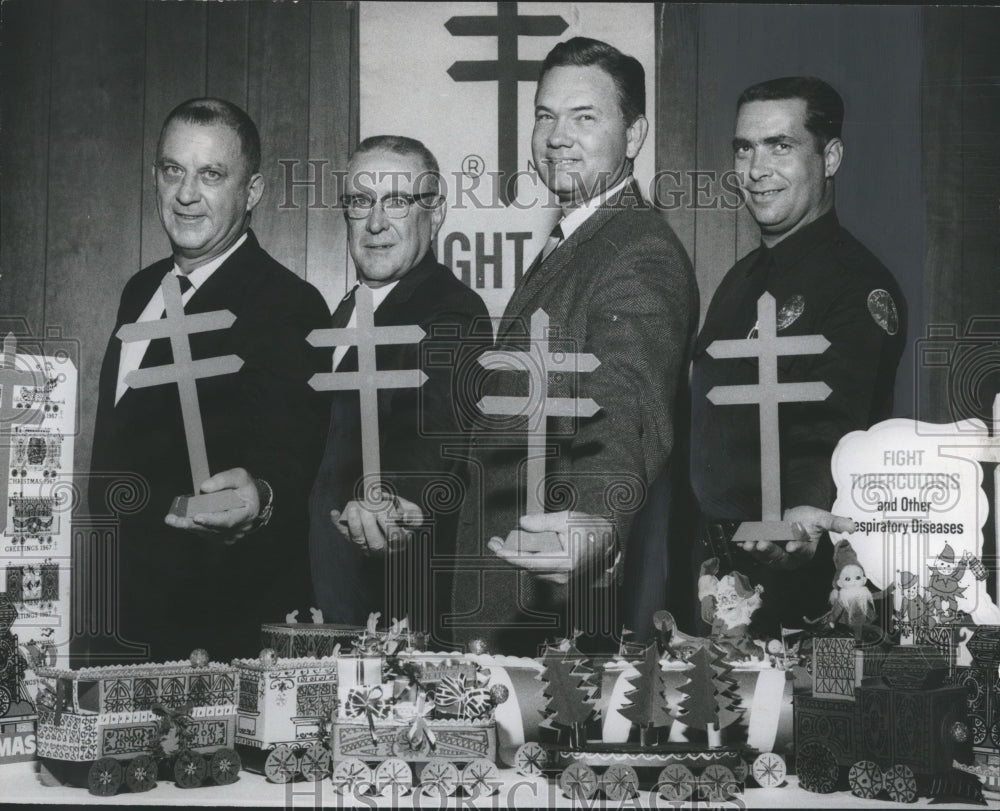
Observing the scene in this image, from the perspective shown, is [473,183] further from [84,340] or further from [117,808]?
[117,808]

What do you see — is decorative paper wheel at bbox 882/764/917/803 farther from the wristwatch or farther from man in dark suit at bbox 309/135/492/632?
the wristwatch

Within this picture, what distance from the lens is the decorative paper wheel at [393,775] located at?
4473 mm

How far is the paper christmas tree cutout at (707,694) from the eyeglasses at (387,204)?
2021 mm

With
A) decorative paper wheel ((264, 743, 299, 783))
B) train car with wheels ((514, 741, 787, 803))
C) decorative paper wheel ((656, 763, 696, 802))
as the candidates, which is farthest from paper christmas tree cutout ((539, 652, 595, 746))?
decorative paper wheel ((264, 743, 299, 783))

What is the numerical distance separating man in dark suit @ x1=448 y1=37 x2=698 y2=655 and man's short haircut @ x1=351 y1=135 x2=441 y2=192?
15.9 inches

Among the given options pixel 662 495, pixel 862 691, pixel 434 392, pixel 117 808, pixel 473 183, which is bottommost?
pixel 117 808

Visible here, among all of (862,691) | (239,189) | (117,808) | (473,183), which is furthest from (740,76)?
(117,808)

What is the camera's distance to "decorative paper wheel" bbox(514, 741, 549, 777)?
4590mm

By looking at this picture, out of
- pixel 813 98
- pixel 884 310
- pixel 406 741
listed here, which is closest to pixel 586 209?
pixel 813 98

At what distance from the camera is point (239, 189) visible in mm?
5039

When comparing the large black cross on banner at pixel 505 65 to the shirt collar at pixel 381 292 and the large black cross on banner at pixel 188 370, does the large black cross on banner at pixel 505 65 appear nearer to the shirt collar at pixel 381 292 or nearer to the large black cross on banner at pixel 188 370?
the shirt collar at pixel 381 292

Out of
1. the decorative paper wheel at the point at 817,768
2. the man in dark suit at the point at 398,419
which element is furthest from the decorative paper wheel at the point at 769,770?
the man in dark suit at the point at 398,419

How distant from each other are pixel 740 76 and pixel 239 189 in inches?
80.2

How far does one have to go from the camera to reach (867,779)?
4.50 m
